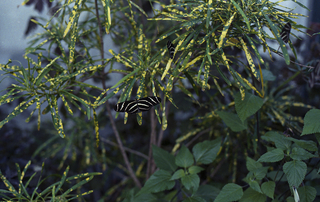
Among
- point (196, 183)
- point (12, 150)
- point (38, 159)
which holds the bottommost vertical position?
point (38, 159)

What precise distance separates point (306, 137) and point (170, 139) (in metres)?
0.70

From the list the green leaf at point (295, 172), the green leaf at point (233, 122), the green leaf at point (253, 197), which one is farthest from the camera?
the green leaf at point (233, 122)

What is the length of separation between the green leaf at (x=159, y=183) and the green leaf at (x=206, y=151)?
0.39ft

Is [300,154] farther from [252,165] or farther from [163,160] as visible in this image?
[163,160]

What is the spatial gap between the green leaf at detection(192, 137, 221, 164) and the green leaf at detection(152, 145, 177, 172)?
86 millimetres

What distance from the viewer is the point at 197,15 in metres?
0.56

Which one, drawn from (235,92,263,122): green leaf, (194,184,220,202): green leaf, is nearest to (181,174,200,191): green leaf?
(194,184,220,202): green leaf

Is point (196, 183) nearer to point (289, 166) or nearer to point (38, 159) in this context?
point (289, 166)

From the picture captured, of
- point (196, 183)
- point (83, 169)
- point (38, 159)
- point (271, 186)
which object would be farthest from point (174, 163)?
point (38, 159)

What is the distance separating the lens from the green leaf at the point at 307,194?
0.53 m

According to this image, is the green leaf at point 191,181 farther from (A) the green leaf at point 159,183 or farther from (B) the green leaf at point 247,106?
(B) the green leaf at point 247,106

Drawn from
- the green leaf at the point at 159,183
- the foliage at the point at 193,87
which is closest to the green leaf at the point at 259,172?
the foliage at the point at 193,87

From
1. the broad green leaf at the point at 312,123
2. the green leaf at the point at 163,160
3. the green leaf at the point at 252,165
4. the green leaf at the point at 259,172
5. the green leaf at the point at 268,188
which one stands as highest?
the broad green leaf at the point at 312,123

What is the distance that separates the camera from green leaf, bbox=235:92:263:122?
585 mm
